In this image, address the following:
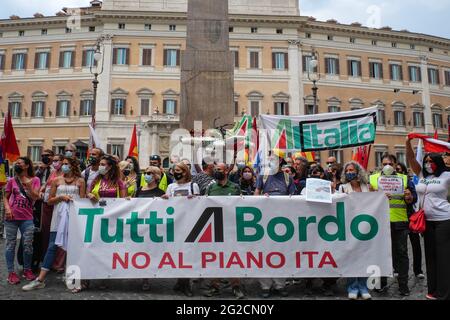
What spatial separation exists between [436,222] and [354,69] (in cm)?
3492

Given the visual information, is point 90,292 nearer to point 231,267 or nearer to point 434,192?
point 231,267

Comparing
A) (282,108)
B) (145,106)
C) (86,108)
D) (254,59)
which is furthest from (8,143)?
(254,59)

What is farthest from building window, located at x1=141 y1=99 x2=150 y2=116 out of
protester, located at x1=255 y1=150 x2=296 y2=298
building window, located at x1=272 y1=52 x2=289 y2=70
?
protester, located at x1=255 y1=150 x2=296 y2=298

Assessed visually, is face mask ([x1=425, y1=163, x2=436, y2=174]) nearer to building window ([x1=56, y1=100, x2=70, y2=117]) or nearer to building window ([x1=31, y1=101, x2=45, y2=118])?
building window ([x1=56, y1=100, x2=70, y2=117])

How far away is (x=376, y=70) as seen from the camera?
36844mm

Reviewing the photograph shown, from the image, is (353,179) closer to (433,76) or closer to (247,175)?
(247,175)

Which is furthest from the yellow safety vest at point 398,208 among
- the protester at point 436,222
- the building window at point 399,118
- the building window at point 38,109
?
the building window at point 399,118

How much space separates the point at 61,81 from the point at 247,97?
1704 cm

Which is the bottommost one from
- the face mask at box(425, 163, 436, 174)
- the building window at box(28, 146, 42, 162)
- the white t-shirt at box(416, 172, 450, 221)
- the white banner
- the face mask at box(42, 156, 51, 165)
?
the white banner

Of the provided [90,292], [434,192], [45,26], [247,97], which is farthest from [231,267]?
[45,26]

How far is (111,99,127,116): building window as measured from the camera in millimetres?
32594

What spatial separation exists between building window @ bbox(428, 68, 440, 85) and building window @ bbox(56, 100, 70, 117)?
35.6 meters

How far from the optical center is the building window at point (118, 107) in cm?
3259

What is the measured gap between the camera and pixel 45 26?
116 feet
